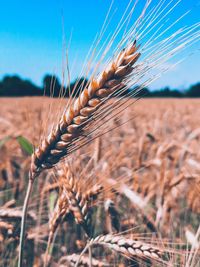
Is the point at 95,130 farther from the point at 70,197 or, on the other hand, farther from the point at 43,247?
the point at 43,247

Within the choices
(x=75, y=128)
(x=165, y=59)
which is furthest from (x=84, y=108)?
(x=165, y=59)

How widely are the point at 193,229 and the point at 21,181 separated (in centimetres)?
119

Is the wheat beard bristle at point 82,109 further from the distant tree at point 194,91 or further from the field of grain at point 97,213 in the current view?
the distant tree at point 194,91

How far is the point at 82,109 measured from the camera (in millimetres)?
940

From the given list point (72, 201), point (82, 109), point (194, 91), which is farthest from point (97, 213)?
point (194, 91)

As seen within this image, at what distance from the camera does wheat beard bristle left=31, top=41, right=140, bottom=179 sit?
0.91 meters

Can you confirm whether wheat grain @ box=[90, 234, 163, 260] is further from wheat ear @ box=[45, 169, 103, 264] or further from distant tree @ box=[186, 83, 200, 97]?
distant tree @ box=[186, 83, 200, 97]

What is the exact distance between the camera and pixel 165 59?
0.92 m

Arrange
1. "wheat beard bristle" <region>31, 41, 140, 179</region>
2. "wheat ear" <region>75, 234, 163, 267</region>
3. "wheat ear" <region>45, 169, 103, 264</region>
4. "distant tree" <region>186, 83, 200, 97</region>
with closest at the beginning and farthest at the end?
1. "wheat beard bristle" <region>31, 41, 140, 179</region>
2. "wheat ear" <region>75, 234, 163, 267</region>
3. "wheat ear" <region>45, 169, 103, 264</region>
4. "distant tree" <region>186, 83, 200, 97</region>

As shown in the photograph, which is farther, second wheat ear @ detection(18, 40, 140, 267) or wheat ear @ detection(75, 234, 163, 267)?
wheat ear @ detection(75, 234, 163, 267)

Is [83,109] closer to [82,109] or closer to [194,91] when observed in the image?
[82,109]

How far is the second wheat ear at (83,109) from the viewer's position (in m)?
0.91

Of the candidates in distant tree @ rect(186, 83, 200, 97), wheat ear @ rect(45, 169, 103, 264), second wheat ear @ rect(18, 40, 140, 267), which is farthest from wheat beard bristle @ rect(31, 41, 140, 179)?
distant tree @ rect(186, 83, 200, 97)

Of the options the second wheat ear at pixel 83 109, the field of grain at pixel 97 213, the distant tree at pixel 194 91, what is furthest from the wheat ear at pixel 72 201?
the distant tree at pixel 194 91
